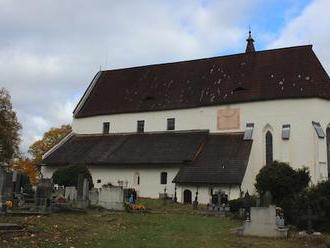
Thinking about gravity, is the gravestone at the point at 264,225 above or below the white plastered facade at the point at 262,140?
below

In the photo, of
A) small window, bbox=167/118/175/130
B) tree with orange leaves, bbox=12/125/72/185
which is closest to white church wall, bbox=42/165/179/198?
small window, bbox=167/118/175/130

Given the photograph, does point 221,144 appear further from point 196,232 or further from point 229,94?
point 196,232

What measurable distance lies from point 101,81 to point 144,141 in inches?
469

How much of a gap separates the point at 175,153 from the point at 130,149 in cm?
508

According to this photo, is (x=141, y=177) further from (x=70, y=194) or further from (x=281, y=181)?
(x=281, y=181)

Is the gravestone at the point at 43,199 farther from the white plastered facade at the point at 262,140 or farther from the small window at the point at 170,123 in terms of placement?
the small window at the point at 170,123

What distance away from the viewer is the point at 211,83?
150ft

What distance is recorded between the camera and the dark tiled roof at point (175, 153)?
125ft

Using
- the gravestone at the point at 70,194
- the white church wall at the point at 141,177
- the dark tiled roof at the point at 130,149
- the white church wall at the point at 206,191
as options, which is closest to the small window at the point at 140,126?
the dark tiled roof at the point at 130,149

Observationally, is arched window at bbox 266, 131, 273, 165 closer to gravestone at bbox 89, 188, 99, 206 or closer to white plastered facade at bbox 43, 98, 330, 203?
white plastered facade at bbox 43, 98, 330, 203

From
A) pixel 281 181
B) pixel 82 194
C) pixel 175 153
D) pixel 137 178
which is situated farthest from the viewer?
pixel 137 178

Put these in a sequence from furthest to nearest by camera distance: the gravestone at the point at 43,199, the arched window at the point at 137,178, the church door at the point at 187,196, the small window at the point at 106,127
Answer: the small window at the point at 106,127
the arched window at the point at 137,178
the church door at the point at 187,196
the gravestone at the point at 43,199

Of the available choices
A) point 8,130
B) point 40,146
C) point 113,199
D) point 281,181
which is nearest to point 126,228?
point 113,199

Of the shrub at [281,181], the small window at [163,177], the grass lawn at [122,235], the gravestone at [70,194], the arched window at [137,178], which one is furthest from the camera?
the arched window at [137,178]
